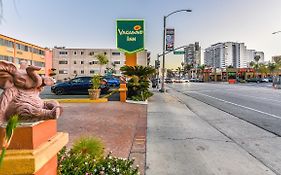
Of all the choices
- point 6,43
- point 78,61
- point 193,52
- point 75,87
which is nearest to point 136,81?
point 75,87

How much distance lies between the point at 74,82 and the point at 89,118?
14.0 meters

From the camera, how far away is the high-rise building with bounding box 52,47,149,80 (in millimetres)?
98312

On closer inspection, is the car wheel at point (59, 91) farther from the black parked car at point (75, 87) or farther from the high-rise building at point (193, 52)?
the high-rise building at point (193, 52)

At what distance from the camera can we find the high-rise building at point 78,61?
→ 9831 centimetres

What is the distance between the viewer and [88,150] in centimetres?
444

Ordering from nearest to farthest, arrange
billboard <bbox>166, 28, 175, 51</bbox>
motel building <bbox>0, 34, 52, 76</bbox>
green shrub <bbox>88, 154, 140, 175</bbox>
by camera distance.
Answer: green shrub <bbox>88, 154, 140, 175</bbox> < billboard <bbox>166, 28, 175, 51</bbox> < motel building <bbox>0, 34, 52, 76</bbox>

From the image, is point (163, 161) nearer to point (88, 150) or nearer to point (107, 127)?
point (88, 150)

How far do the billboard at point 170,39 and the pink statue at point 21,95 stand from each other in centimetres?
2943

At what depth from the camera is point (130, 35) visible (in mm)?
21047

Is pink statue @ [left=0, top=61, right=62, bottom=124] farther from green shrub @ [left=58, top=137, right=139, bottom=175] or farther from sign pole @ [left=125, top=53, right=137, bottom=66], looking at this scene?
sign pole @ [left=125, top=53, right=137, bottom=66]

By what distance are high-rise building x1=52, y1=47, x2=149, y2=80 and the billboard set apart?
66.5 meters

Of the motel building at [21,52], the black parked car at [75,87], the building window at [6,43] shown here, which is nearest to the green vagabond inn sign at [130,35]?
the black parked car at [75,87]

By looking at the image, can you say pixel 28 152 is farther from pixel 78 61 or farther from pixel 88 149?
pixel 78 61

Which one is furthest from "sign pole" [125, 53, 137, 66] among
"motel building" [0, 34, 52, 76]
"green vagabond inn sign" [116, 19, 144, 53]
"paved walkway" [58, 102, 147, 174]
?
"motel building" [0, 34, 52, 76]
